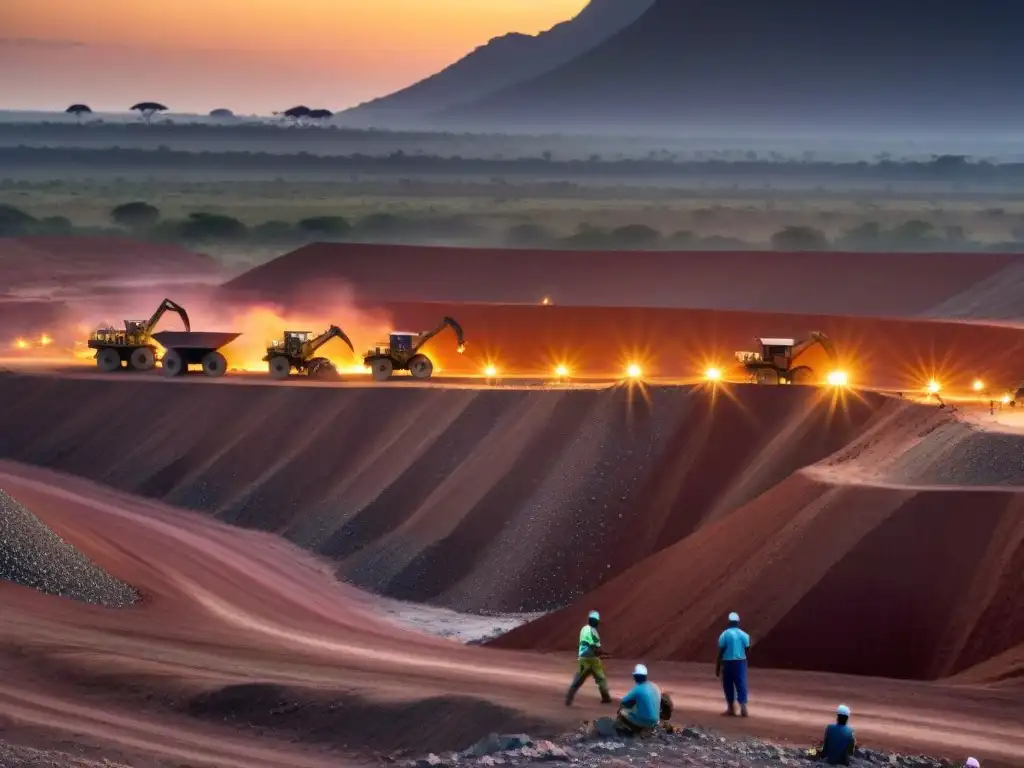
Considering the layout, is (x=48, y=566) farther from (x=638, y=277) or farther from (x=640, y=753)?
(x=638, y=277)

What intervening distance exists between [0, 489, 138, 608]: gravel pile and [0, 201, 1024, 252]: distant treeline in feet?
326

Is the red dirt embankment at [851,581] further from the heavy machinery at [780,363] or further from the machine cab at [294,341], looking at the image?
the machine cab at [294,341]

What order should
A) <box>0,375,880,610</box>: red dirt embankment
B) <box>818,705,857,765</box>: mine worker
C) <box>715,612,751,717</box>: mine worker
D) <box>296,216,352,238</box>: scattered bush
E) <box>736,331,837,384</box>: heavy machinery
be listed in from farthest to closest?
<box>296,216,352,238</box>: scattered bush < <box>736,331,837,384</box>: heavy machinery < <box>0,375,880,610</box>: red dirt embankment < <box>715,612,751,717</box>: mine worker < <box>818,705,857,765</box>: mine worker

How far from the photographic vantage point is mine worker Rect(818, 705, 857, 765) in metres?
21.9

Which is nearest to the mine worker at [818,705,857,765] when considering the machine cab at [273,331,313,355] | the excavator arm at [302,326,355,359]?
the excavator arm at [302,326,355,359]

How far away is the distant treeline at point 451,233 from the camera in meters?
134

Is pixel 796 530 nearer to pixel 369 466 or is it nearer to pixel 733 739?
pixel 733 739

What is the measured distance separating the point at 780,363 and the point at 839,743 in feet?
103

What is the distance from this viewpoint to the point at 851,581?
33.4 m

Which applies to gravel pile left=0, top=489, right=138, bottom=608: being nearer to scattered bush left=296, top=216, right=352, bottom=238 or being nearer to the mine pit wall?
the mine pit wall

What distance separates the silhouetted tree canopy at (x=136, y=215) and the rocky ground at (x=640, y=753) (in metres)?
123

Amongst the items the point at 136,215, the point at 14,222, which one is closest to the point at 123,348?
the point at 14,222

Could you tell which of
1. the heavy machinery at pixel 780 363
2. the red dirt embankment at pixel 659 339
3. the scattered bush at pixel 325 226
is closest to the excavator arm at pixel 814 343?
the heavy machinery at pixel 780 363

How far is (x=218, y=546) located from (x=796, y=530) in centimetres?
1681
